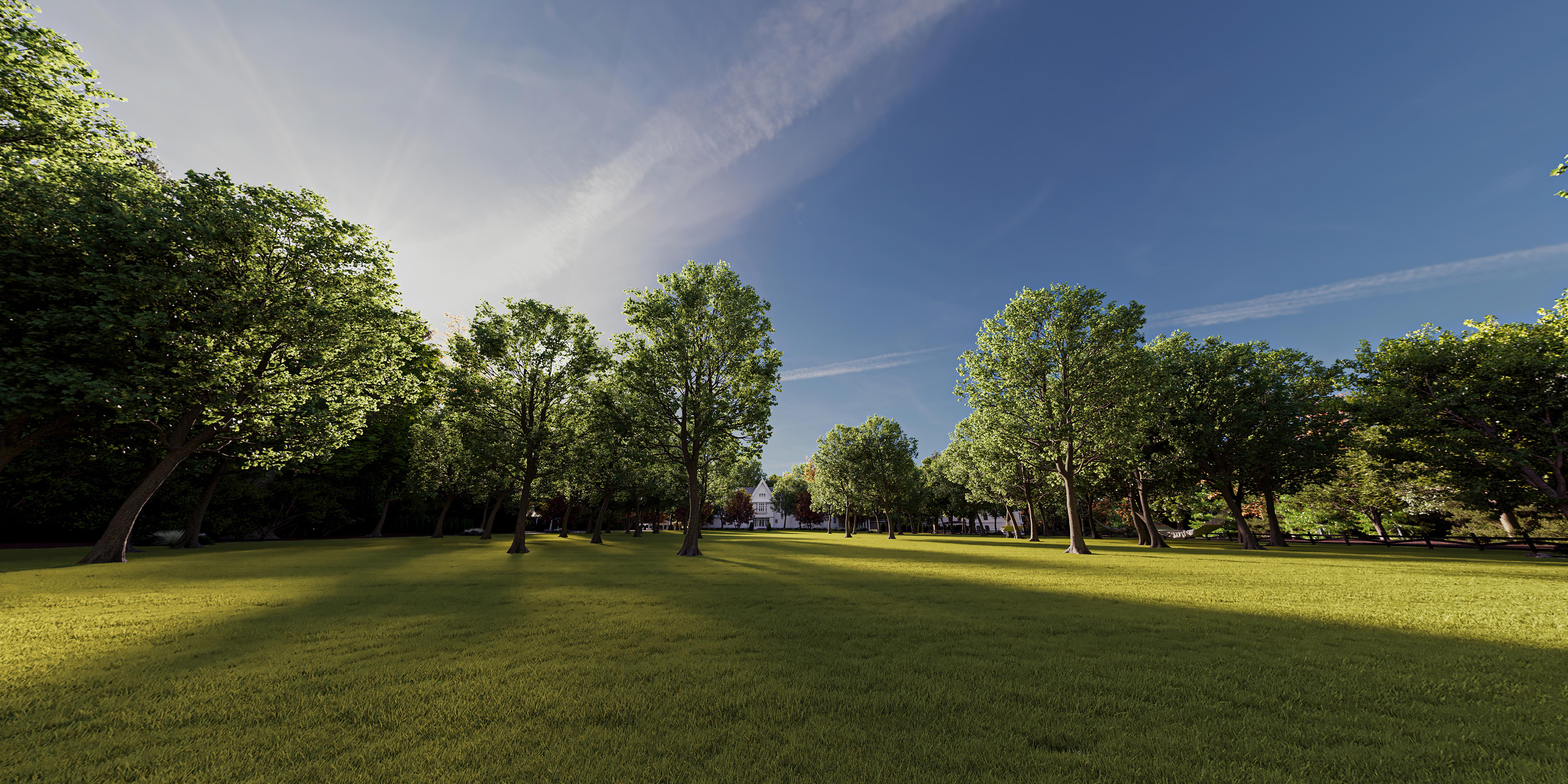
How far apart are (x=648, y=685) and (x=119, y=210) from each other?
81.9 feet

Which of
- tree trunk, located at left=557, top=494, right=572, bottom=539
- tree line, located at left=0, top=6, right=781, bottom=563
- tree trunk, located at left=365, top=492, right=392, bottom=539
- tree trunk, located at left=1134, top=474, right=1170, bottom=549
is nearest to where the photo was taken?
tree line, located at left=0, top=6, right=781, bottom=563

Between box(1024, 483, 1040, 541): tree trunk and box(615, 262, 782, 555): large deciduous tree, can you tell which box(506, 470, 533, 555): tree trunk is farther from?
box(1024, 483, 1040, 541): tree trunk

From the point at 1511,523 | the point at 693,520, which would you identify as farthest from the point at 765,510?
the point at 1511,523

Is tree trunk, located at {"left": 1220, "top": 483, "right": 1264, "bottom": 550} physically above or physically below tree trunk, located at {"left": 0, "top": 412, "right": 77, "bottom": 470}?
below

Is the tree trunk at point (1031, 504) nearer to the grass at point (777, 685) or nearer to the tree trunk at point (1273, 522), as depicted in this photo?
the tree trunk at point (1273, 522)

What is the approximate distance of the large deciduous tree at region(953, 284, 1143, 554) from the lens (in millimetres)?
31312

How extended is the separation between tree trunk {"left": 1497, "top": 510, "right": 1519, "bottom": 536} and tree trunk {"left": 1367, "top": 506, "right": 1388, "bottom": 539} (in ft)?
21.7

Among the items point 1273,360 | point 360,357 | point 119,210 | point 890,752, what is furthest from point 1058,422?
point 119,210

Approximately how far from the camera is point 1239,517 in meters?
34.8

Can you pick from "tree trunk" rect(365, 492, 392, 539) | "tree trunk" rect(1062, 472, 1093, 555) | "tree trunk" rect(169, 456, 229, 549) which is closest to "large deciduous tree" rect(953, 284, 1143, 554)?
"tree trunk" rect(1062, 472, 1093, 555)

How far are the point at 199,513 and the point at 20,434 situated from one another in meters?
13.4

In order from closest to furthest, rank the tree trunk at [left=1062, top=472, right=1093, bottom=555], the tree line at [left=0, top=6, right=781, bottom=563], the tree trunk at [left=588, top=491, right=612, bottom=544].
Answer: the tree line at [left=0, top=6, right=781, bottom=563], the tree trunk at [left=1062, top=472, right=1093, bottom=555], the tree trunk at [left=588, top=491, right=612, bottom=544]

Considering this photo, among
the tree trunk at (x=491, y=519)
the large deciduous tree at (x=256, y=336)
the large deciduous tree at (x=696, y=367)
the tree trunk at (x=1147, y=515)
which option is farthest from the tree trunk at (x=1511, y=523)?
the tree trunk at (x=491, y=519)

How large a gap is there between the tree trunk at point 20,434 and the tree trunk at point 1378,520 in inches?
3497
